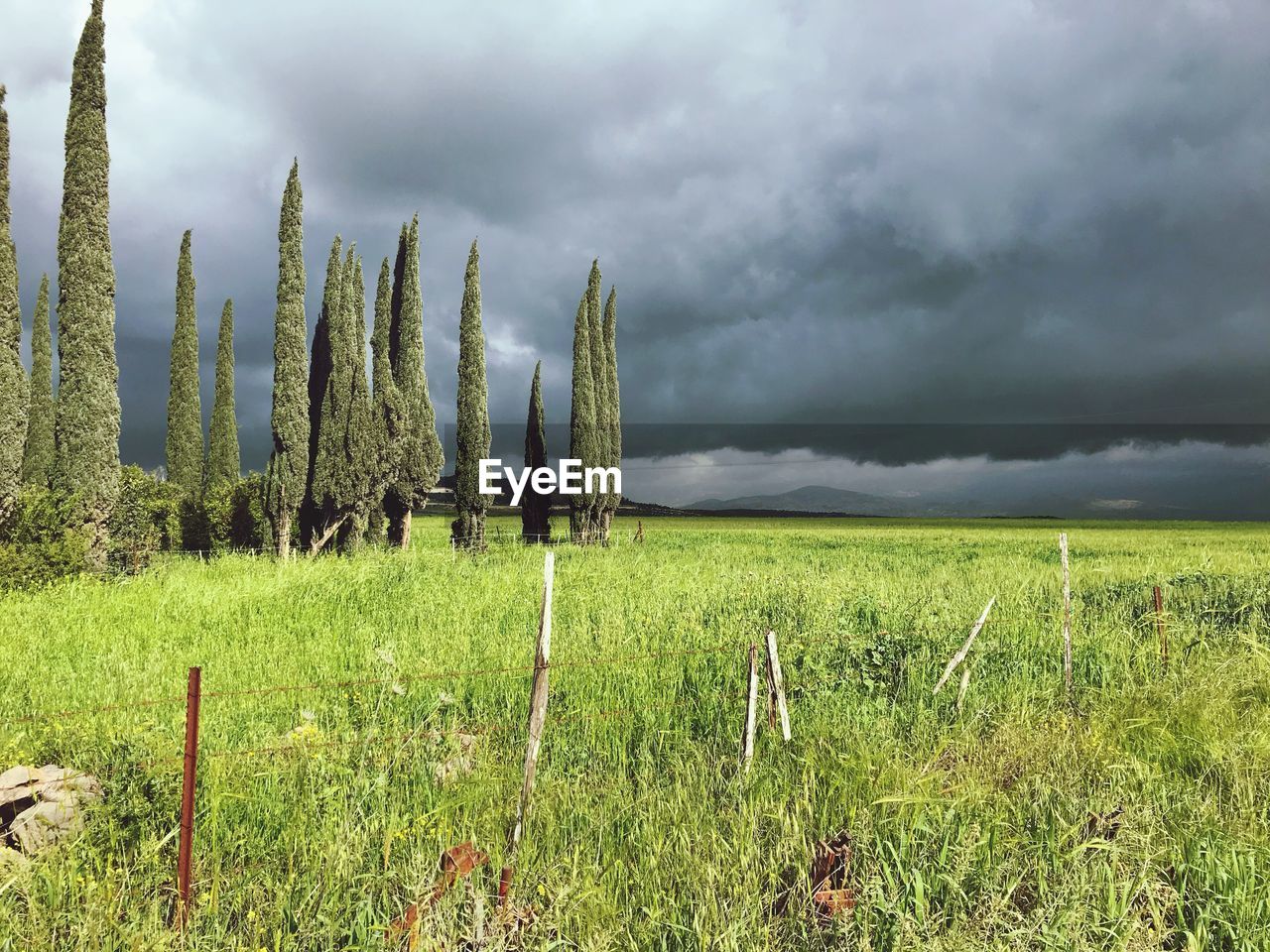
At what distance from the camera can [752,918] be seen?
11.0 feet

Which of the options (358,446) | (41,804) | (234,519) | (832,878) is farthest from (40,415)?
(832,878)

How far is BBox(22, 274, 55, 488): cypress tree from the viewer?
28391 millimetres

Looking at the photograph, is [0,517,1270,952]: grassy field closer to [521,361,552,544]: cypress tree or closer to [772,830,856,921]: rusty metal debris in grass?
[772,830,856,921]: rusty metal debris in grass

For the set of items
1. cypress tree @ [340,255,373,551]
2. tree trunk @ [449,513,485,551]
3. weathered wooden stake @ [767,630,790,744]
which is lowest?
weathered wooden stake @ [767,630,790,744]

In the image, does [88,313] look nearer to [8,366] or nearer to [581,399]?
[8,366]

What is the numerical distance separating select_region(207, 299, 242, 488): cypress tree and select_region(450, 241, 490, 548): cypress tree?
13586 mm

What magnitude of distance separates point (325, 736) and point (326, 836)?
1.60 metres

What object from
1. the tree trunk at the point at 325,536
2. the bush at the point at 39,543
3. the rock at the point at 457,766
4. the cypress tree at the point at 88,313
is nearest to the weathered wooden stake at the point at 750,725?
the rock at the point at 457,766

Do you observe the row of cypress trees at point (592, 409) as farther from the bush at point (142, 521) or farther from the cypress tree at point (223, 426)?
the cypress tree at point (223, 426)

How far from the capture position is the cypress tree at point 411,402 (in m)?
22.3

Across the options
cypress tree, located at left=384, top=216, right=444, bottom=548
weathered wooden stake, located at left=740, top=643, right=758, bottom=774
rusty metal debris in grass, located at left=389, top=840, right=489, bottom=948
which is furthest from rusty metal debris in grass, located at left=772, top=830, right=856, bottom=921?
cypress tree, located at left=384, top=216, right=444, bottom=548

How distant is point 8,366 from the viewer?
586 inches

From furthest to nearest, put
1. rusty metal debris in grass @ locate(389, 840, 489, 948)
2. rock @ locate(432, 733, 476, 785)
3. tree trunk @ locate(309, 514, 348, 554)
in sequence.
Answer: tree trunk @ locate(309, 514, 348, 554), rock @ locate(432, 733, 476, 785), rusty metal debris in grass @ locate(389, 840, 489, 948)

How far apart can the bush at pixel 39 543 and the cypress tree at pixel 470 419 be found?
1046cm
